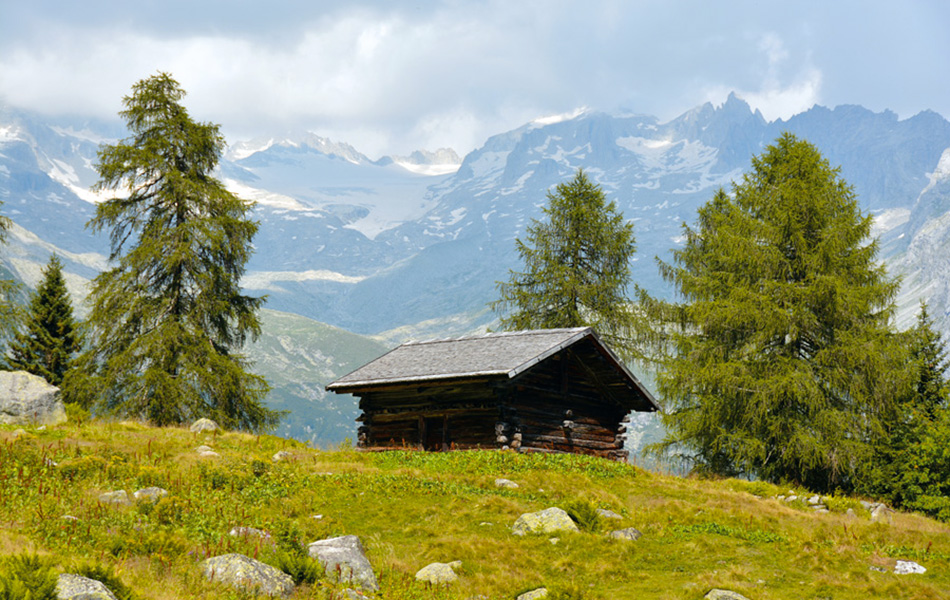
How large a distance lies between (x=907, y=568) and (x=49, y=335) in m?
42.1

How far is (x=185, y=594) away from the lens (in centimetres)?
985

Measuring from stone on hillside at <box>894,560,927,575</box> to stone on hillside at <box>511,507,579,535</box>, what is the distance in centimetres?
551

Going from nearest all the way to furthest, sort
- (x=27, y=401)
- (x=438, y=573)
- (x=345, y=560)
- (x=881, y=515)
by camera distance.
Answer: (x=345, y=560)
(x=438, y=573)
(x=881, y=515)
(x=27, y=401)

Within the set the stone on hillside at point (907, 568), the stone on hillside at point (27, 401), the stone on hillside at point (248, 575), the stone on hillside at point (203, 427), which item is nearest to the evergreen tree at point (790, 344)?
the stone on hillside at point (907, 568)

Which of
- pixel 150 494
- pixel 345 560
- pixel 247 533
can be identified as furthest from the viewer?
pixel 150 494

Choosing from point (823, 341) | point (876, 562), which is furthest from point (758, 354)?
point (876, 562)

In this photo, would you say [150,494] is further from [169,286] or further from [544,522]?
[169,286]

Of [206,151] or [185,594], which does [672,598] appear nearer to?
[185,594]

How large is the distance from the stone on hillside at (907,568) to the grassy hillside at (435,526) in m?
0.12

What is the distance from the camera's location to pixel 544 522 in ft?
51.6

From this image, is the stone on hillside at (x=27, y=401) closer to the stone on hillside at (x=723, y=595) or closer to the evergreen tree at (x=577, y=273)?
the stone on hillside at (x=723, y=595)

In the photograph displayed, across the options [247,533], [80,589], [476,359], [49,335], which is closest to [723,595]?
[247,533]

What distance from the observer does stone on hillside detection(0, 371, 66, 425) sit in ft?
76.4

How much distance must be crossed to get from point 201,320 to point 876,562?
2599 cm
